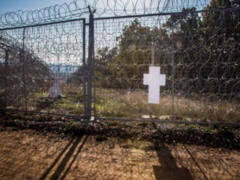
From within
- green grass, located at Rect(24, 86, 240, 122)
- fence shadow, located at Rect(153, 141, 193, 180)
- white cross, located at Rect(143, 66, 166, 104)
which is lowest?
fence shadow, located at Rect(153, 141, 193, 180)

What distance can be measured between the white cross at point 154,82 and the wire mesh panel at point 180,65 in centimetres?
17

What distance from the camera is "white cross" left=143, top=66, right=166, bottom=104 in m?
2.94

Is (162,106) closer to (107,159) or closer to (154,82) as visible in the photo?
(154,82)

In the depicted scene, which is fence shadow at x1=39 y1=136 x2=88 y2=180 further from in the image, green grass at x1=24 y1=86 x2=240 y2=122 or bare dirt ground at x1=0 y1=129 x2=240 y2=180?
green grass at x1=24 y1=86 x2=240 y2=122

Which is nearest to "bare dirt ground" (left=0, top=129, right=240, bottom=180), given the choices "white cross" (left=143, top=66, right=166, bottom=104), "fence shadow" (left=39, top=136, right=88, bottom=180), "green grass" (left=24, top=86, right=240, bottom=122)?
"fence shadow" (left=39, top=136, right=88, bottom=180)

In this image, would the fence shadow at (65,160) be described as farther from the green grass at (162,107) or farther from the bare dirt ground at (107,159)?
the green grass at (162,107)

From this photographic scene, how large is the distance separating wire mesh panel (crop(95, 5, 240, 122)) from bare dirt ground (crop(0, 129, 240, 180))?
2.83ft

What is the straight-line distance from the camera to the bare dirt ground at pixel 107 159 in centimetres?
188

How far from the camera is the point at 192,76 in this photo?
3.10 meters

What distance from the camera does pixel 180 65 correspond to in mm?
3031

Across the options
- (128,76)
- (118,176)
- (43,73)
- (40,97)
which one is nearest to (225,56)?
(128,76)

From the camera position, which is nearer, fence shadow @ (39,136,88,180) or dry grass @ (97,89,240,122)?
fence shadow @ (39,136,88,180)

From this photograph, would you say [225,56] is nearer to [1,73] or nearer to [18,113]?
[18,113]

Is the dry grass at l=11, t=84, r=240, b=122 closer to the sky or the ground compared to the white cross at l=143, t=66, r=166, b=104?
closer to the ground
